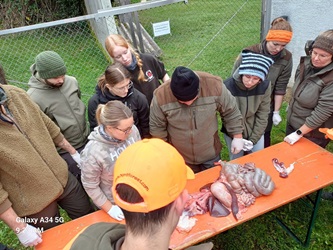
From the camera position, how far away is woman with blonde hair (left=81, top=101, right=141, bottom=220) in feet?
6.81

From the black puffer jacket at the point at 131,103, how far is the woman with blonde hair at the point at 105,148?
45cm

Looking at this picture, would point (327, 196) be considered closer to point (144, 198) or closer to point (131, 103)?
point (131, 103)

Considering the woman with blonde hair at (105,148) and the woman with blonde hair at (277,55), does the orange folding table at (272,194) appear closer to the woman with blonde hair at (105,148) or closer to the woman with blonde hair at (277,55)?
the woman with blonde hair at (105,148)

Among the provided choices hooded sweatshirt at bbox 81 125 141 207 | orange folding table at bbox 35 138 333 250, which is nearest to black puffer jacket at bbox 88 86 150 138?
hooded sweatshirt at bbox 81 125 141 207

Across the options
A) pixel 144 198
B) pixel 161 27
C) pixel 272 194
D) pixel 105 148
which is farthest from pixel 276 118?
pixel 144 198

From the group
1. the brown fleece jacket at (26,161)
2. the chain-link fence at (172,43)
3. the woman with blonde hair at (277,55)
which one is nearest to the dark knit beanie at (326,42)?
the woman with blonde hair at (277,55)

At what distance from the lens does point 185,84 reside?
7.09 ft

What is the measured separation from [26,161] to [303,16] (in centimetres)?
489

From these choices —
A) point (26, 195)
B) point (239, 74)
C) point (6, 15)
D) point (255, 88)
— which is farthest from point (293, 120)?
point (6, 15)

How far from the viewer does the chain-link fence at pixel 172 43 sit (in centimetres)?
736

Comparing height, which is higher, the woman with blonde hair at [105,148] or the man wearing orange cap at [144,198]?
the man wearing orange cap at [144,198]

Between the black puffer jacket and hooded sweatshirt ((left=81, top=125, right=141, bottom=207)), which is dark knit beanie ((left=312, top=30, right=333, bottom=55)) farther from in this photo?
hooded sweatshirt ((left=81, top=125, right=141, bottom=207))

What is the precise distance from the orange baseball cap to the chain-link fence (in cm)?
514

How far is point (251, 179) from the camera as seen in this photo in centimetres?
224
